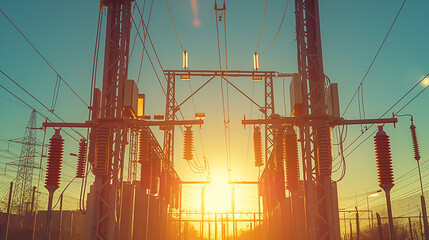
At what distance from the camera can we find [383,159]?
10672 mm

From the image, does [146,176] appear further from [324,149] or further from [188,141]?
[324,149]

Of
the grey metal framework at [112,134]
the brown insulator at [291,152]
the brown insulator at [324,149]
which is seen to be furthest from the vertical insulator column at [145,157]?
the brown insulator at [324,149]

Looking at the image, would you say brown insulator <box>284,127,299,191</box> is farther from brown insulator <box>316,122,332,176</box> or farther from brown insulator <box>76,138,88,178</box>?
brown insulator <box>76,138,88,178</box>

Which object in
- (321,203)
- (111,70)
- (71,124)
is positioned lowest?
(321,203)

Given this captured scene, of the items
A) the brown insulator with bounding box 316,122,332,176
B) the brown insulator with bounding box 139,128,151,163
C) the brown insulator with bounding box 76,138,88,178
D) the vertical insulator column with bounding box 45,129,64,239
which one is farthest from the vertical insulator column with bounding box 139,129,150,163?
the brown insulator with bounding box 316,122,332,176

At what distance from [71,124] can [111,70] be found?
1.90 metres

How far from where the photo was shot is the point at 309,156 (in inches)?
443

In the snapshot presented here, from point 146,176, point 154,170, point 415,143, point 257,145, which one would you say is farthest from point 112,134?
point 415,143

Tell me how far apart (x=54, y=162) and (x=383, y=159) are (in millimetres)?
8412

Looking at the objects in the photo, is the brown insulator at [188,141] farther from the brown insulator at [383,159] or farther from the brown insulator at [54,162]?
the brown insulator at [383,159]

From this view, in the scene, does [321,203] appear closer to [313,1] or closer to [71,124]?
[313,1]

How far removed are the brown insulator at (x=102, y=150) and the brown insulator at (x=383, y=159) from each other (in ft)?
23.1

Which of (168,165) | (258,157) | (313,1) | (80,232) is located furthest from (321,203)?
(80,232)

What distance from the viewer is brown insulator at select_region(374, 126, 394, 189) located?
1043 centimetres
